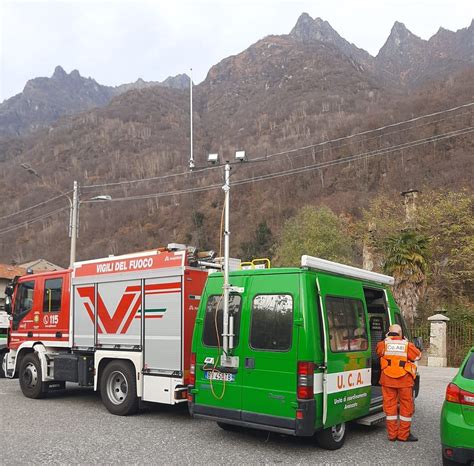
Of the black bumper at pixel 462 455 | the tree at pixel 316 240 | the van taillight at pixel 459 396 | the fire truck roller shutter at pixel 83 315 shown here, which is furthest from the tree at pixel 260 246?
the black bumper at pixel 462 455

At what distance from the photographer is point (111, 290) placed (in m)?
9.45

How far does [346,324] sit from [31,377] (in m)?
7.14

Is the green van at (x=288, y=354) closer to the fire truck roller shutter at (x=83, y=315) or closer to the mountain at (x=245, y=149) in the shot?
the fire truck roller shutter at (x=83, y=315)

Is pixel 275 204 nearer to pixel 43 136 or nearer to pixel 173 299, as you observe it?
pixel 173 299

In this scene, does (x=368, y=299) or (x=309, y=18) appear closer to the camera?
(x=368, y=299)

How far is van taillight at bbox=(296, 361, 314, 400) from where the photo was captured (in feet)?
20.0

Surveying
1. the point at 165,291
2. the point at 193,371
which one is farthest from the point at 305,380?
the point at 165,291

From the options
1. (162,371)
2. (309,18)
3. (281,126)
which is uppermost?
(309,18)

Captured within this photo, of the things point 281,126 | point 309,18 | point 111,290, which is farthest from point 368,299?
point 309,18

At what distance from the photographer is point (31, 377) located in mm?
10875

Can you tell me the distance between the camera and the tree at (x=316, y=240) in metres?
28.2

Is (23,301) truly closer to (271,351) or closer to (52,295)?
(52,295)

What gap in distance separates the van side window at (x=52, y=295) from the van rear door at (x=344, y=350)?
6129 mm

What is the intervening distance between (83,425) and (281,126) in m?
93.1
